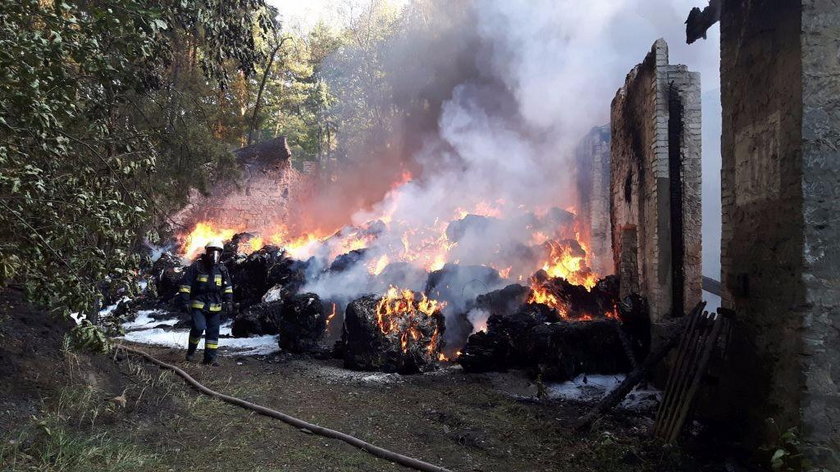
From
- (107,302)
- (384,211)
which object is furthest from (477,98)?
(107,302)

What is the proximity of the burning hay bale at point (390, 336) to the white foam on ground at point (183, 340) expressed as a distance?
2077mm

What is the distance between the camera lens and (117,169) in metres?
4.03

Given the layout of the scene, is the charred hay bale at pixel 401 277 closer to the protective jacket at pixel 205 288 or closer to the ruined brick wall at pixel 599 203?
the ruined brick wall at pixel 599 203

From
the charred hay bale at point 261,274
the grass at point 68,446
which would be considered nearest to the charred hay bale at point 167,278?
the charred hay bale at point 261,274

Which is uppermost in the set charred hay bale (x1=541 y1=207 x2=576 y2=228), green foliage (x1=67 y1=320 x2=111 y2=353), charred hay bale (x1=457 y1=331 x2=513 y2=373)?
charred hay bale (x1=541 y1=207 x2=576 y2=228)

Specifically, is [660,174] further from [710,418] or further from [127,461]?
[127,461]

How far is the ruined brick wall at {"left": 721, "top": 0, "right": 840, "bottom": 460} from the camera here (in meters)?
3.81

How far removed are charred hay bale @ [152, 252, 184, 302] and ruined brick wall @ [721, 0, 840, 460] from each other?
1379cm

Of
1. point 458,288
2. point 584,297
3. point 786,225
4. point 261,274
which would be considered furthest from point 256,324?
point 786,225

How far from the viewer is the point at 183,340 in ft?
34.4

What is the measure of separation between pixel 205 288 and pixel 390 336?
10.3 ft

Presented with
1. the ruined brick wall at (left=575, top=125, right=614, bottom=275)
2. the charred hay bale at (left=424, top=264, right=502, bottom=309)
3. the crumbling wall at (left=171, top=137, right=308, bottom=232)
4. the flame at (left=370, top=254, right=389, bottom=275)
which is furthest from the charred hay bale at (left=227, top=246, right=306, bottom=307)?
the ruined brick wall at (left=575, top=125, right=614, bottom=275)

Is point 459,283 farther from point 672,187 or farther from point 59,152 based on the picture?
point 59,152

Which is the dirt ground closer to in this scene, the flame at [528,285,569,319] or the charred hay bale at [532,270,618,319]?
the charred hay bale at [532,270,618,319]
